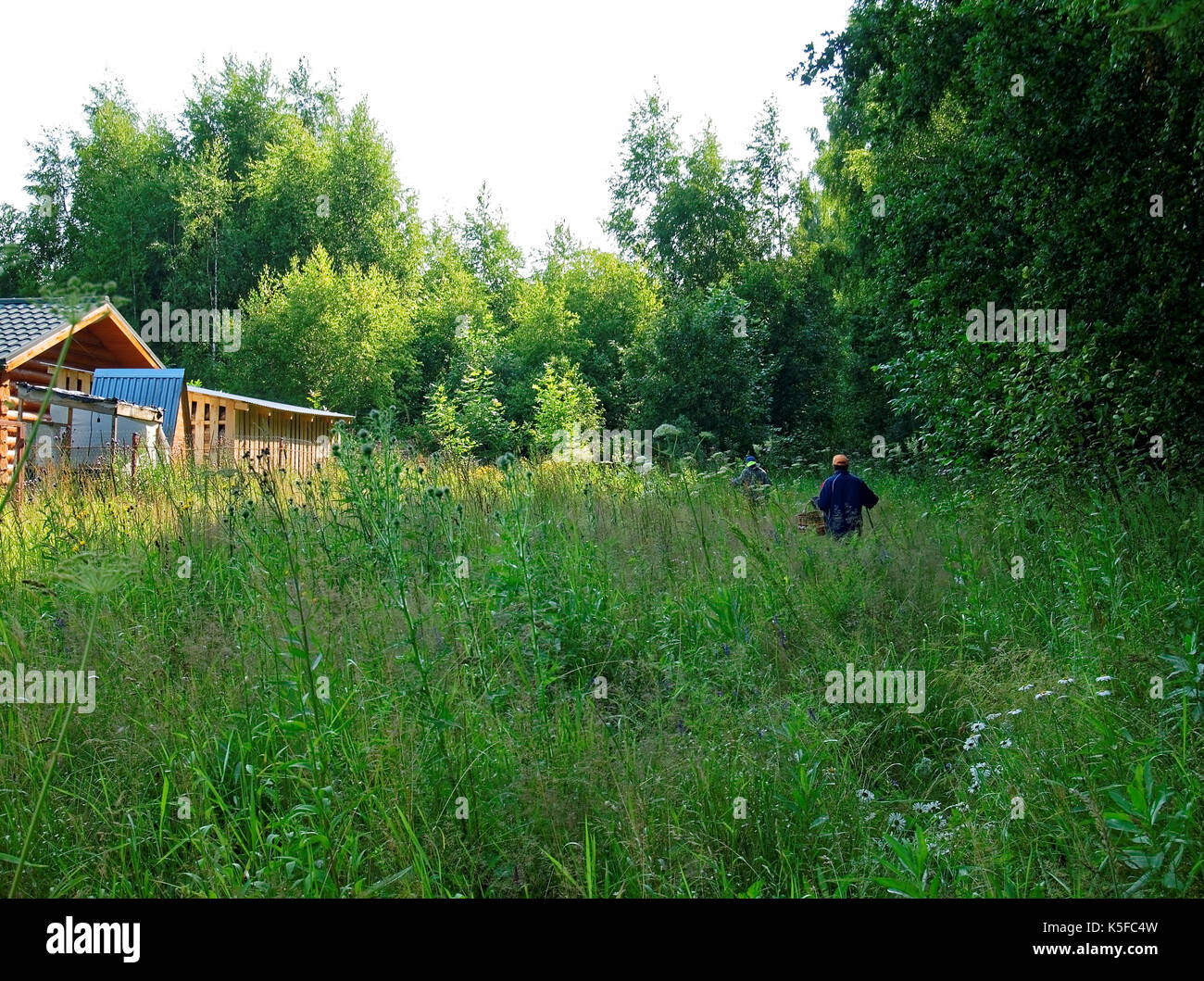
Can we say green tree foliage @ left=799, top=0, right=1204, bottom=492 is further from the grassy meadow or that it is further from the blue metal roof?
the blue metal roof

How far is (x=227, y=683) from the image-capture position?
11.9 ft

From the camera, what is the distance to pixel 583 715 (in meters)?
3.65

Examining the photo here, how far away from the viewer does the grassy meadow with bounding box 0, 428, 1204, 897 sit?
8.54 ft

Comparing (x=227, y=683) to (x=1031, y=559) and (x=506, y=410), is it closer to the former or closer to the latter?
(x=1031, y=559)

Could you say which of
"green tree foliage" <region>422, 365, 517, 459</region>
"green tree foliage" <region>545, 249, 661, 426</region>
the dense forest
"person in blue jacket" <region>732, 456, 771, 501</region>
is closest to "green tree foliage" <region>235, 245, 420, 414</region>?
the dense forest

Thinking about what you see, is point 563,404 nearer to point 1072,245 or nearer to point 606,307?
point 606,307

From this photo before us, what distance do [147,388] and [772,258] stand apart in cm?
2674

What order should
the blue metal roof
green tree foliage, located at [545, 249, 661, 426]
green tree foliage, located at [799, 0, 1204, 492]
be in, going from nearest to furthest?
green tree foliage, located at [799, 0, 1204, 492]
the blue metal roof
green tree foliage, located at [545, 249, 661, 426]

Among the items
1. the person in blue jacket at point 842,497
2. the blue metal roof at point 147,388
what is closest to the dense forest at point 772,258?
the person in blue jacket at point 842,497

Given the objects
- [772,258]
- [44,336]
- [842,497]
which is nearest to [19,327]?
[44,336]

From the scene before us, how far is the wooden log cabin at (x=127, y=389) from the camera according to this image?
858 cm

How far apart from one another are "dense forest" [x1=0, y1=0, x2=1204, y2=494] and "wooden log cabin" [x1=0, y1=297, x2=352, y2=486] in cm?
146

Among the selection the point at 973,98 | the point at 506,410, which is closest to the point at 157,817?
the point at 973,98

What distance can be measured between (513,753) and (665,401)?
2297 cm
